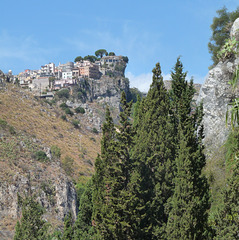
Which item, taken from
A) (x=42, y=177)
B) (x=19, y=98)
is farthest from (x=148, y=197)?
(x=19, y=98)

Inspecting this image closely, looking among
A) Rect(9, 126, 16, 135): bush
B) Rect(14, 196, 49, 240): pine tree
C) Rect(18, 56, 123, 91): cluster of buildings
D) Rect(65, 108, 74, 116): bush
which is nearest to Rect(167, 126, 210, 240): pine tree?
Rect(14, 196, 49, 240): pine tree

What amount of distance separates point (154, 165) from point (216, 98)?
12.1 m

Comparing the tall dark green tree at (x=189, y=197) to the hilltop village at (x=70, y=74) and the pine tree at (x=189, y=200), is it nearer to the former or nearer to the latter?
the pine tree at (x=189, y=200)

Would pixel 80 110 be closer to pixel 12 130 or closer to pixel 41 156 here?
pixel 12 130

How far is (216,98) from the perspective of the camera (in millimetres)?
33344

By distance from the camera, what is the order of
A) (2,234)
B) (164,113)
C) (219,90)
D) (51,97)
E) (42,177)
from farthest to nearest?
(51,97)
(42,177)
(2,234)
(219,90)
(164,113)

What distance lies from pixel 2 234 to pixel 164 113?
26.5 metres

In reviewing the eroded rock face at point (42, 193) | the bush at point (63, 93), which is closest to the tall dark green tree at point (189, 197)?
the eroded rock face at point (42, 193)

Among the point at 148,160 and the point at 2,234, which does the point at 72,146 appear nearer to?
the point at 2,234

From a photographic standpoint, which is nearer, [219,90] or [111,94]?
[219,90]

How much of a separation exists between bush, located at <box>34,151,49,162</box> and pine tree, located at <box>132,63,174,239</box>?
40.2m

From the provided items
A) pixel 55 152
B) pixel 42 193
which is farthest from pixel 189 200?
pixel 55 152

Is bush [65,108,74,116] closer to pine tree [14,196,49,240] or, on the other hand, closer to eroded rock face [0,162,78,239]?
eroded rock face [0,162,78,239]

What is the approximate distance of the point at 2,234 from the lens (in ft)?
137
